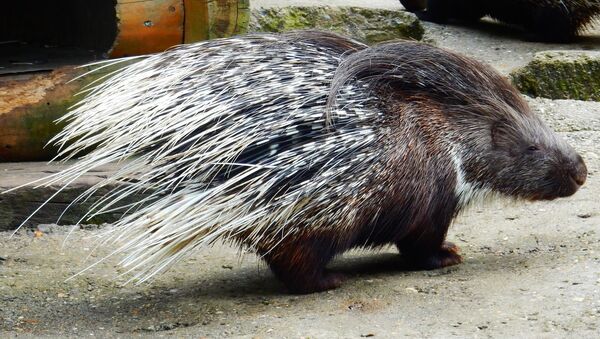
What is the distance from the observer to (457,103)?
3539 millimetres

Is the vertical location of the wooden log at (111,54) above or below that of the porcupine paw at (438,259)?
above

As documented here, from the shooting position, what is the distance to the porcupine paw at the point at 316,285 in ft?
11.0

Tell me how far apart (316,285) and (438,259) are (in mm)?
550

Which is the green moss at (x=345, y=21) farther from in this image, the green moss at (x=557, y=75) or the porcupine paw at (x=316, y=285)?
the porcupine paw at (x=316, y=285)

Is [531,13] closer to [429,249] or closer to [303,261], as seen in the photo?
[429,249]

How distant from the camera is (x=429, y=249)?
356 centimetres

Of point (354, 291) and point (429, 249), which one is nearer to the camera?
point (354, 291)

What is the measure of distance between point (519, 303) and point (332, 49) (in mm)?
1159

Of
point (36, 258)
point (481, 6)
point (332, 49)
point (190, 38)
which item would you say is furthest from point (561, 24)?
point (36, 258)

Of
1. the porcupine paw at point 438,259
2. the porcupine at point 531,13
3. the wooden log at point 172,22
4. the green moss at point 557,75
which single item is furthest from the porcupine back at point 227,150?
the porcupine at point 531,13

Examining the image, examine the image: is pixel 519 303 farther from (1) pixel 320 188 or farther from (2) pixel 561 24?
(2) pixel 561 24

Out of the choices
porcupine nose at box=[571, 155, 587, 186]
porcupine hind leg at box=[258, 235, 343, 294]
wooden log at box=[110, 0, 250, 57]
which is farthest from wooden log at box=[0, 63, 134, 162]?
porcupine nose at box=[571, 155, 587, 186]

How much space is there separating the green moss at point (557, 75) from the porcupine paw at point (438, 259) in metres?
2.63

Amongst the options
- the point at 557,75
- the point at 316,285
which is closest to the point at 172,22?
the point at 316,285
